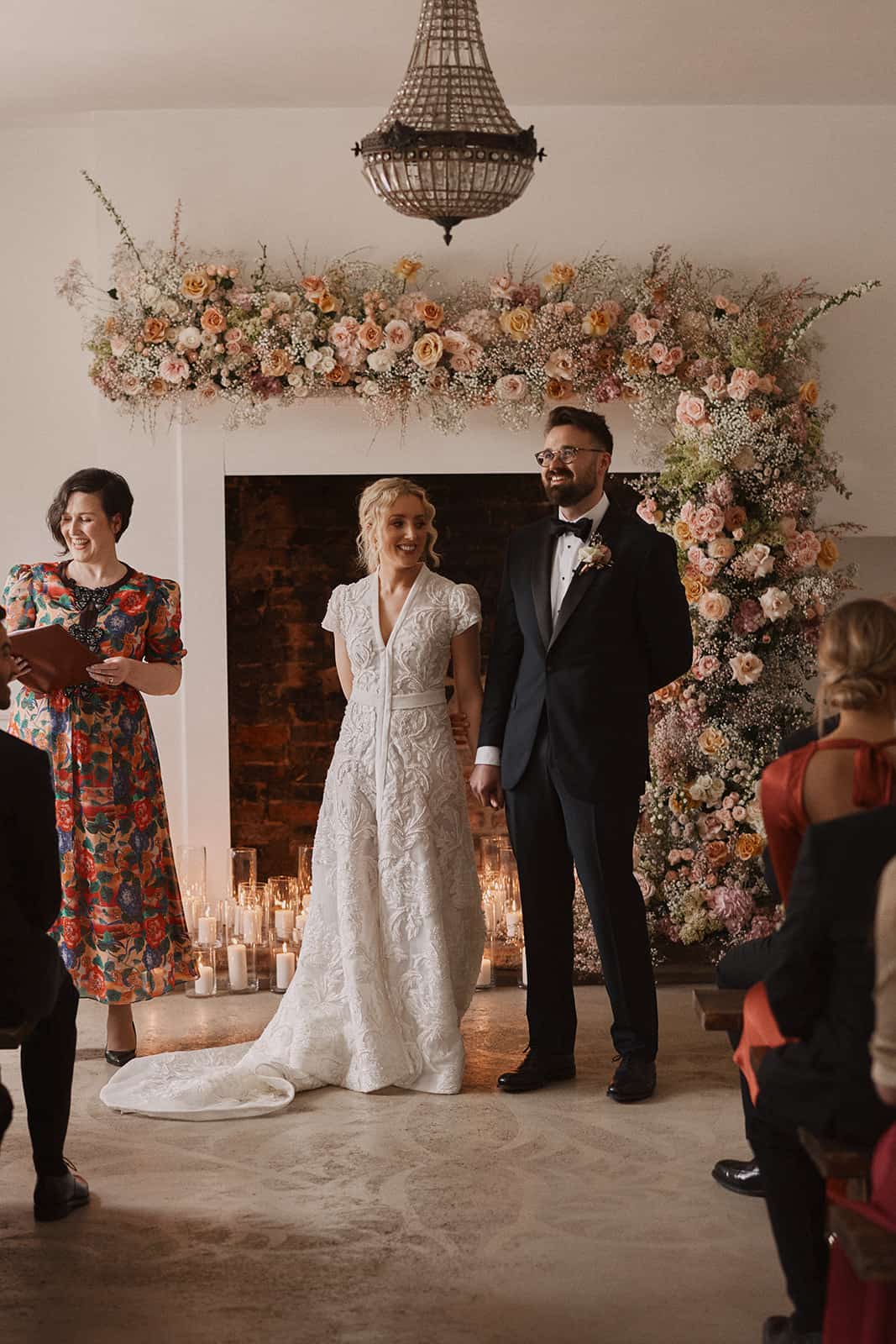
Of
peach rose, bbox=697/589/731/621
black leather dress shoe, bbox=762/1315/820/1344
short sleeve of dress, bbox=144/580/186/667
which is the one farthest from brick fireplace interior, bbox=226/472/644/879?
black leather dress shoe, bbox=762/1315/820/1344

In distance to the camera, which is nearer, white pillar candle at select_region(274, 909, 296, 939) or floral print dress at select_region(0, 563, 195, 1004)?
floral print dress at select_region(0, 563, 195, 1004)

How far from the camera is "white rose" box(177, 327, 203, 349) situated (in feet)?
17.9

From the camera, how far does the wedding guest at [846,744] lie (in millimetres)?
2512

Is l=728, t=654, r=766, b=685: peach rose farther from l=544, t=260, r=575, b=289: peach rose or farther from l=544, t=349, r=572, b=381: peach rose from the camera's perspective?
l=544, t=260, r=575, b=289: peach rose

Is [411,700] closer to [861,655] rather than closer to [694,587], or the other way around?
[694,587]

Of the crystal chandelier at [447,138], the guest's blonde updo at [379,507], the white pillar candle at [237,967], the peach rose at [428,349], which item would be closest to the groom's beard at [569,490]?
the guest's blonde updo at [379,507]

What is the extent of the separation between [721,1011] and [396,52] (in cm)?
363

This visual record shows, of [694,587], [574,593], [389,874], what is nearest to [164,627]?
[389,874]

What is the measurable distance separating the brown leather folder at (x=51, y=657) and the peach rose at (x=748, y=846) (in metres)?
2.34

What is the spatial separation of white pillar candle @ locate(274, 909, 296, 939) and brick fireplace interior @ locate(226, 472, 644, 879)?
0.92 m

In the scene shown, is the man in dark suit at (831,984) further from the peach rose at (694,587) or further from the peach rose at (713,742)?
the peach rose at (694,587)

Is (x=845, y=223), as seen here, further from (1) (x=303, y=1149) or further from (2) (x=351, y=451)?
(1) (x=303, y=1149)

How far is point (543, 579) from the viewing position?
13.9 feet

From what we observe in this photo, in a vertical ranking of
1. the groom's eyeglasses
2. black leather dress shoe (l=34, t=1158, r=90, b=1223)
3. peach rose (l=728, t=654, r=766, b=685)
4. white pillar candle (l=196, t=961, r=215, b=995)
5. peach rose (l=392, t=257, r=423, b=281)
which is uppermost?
peach rose (l=392, t=257, r=423, b=281)
